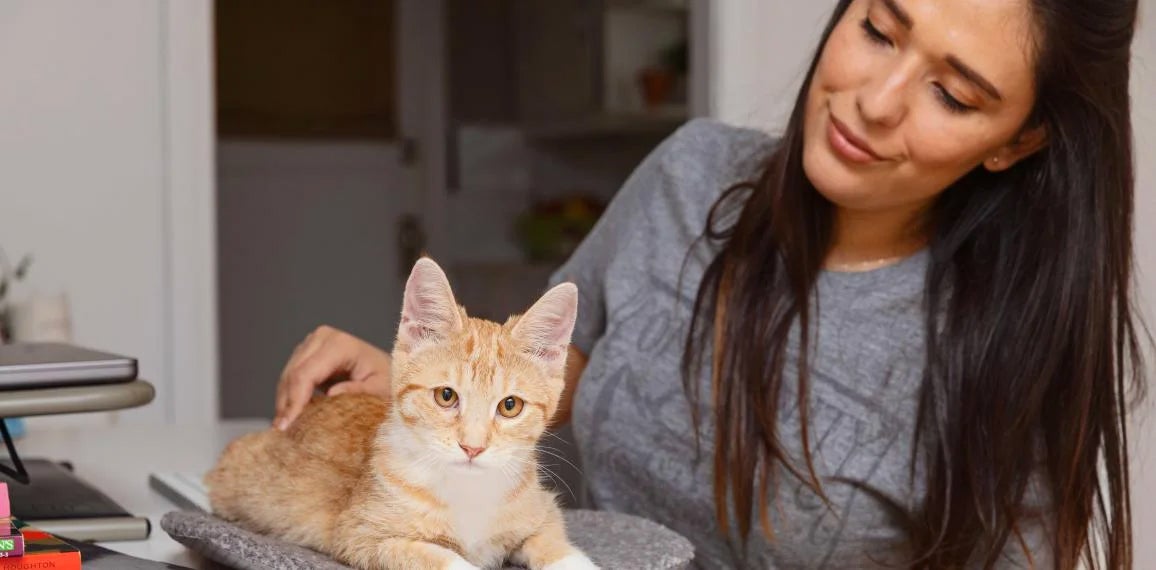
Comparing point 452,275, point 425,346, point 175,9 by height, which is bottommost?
point 452,275

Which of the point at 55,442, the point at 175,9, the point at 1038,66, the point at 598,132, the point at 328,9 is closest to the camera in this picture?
the point at 1038,66

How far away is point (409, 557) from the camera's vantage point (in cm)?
87

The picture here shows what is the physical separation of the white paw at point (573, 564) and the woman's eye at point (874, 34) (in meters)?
0.68

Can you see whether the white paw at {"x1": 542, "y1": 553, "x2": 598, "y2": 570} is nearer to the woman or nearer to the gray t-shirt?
the woman

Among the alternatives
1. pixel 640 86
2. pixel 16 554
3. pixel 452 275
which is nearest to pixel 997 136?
pixel 16 554

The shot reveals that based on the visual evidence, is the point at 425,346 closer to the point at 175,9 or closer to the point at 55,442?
the point at 55,442

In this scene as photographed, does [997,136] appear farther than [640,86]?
No

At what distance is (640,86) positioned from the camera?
4184mm

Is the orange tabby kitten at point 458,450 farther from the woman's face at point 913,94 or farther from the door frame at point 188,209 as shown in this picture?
the door frame at point 188,209

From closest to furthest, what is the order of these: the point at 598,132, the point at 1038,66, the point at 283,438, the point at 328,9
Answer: the point at 283,438, the point at 1038,66, the point at 598,132, the point at 328,9

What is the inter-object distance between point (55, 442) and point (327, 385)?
755mm

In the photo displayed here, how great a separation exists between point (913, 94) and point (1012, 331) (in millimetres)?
305

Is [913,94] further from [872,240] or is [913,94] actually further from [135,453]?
[135,453]

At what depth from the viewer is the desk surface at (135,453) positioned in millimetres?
1473
